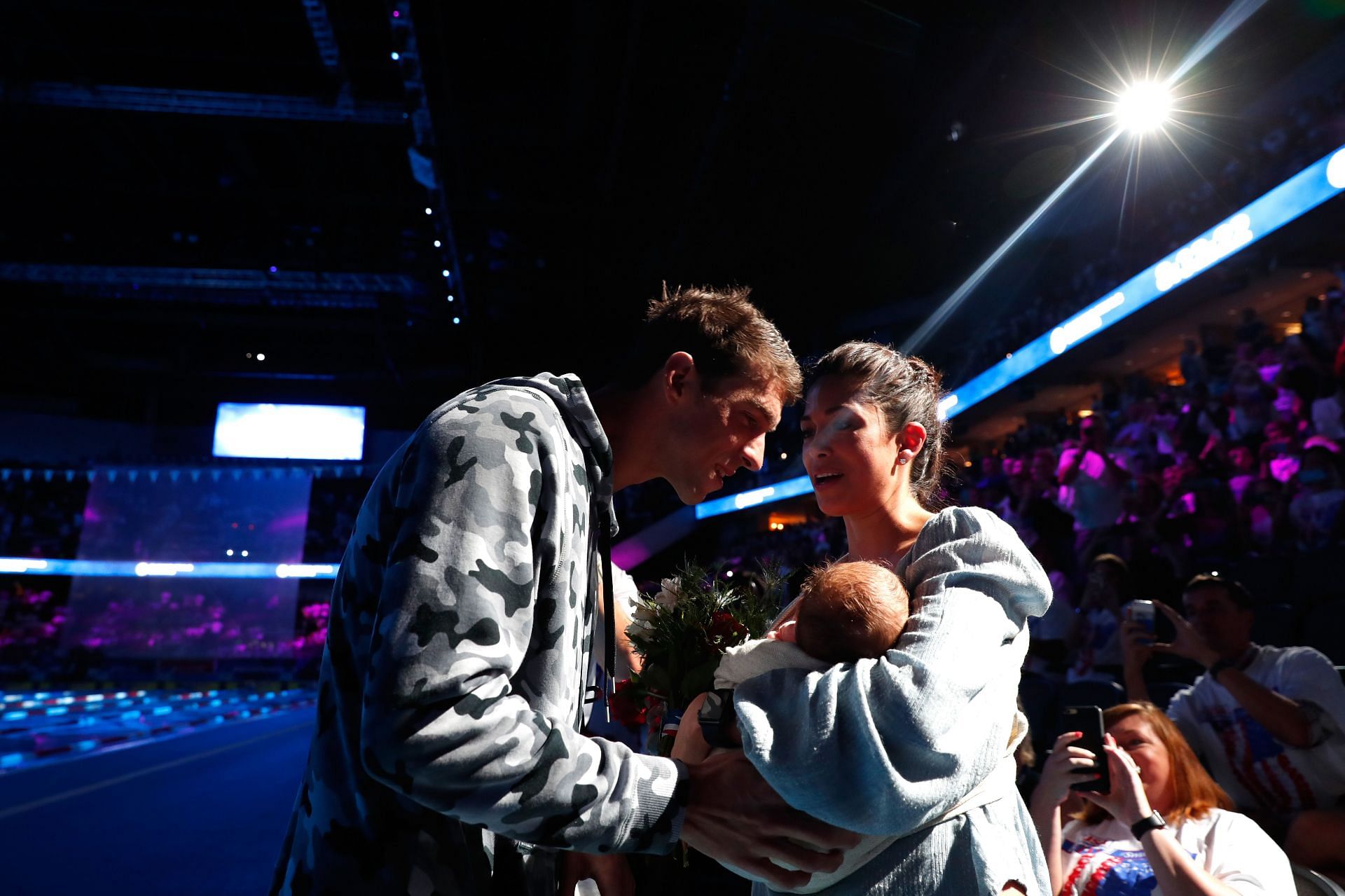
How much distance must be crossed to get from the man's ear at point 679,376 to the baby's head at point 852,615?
1.27 feet

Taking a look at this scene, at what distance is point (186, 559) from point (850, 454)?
22541mm

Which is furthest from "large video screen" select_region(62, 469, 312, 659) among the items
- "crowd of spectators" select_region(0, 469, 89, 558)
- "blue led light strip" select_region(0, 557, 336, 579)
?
"crowd of spectators" select_region(0, 469, 89, 558)

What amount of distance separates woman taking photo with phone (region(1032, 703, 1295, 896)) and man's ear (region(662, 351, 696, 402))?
168 centimetres

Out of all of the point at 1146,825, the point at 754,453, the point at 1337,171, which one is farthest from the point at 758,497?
the point at 754,453

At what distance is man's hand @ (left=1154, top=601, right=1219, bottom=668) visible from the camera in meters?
3.38

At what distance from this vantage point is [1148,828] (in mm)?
2193

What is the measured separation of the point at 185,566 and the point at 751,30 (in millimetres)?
18461

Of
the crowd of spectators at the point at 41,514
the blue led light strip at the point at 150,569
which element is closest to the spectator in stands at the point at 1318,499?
the blue led light strip at the point at 150,569

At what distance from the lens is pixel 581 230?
1377cm

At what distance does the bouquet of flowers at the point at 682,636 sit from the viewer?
1546 mm

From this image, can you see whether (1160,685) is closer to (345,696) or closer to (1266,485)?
(1266,485)

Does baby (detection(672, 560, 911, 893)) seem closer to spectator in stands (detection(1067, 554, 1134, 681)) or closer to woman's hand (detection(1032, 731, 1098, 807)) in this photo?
woman's hand (detection(1032, 731, 1098, 807))

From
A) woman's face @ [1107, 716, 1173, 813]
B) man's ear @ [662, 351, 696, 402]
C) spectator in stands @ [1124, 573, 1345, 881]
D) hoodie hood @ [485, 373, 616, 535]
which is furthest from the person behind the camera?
spectator in stands @ [1124, 573, 1345, 881]

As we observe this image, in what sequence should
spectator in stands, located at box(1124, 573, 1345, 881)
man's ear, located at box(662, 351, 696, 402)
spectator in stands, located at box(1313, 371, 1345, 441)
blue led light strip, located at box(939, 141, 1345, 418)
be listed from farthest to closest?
blue led light strip, located at box(939, 141, 1345, 418)
spectator in stands, located at box(1313, 371, 1345, 441)
spectator in stands, located at box(1124, 573, 1345, 881)
man's ear, located at box(662, 351, 696, 402)
